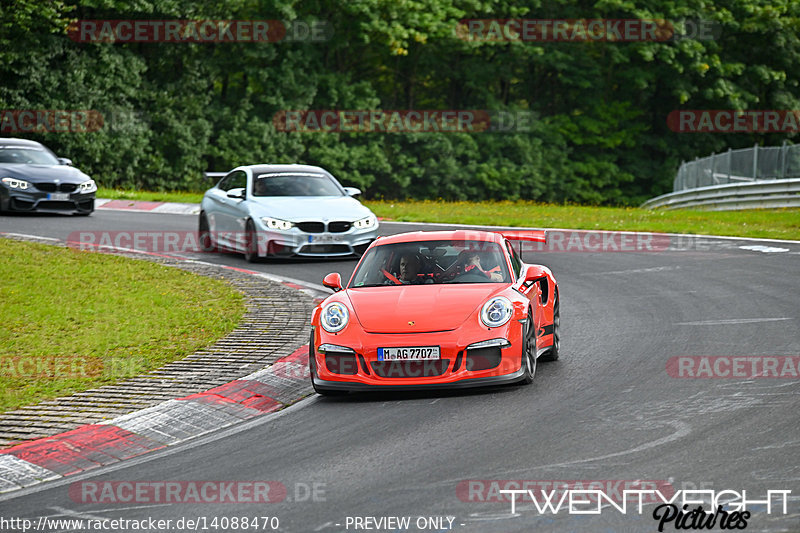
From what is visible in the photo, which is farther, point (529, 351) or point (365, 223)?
point (365, 223)

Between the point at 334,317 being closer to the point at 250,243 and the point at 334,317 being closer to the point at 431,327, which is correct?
the point at 431,327

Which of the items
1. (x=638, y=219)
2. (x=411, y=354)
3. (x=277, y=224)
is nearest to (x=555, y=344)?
(x=411, y=354)

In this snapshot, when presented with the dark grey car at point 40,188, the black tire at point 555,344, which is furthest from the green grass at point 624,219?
the black tire at point 555,344

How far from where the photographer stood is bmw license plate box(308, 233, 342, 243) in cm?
1786

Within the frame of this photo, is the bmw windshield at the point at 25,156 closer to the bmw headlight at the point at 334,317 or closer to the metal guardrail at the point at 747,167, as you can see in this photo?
the bmw headlight at the point at 334,317

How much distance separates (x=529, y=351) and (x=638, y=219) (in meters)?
18.7

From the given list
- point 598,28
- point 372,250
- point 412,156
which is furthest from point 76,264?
point 598,28

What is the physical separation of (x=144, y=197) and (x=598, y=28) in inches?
1080

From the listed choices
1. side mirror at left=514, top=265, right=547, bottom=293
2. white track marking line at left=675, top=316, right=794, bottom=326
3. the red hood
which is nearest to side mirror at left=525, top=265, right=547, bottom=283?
side mirror at left=514, top=265, right=547, bottom=293

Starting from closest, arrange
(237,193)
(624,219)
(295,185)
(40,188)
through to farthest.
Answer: (237,193)
(295,185)
(40,188)
(624,219)

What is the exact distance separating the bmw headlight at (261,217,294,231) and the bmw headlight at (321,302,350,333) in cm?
858

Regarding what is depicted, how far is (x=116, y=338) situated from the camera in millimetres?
11578

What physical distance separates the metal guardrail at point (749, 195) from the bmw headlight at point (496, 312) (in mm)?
21612

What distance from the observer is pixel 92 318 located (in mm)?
12578
